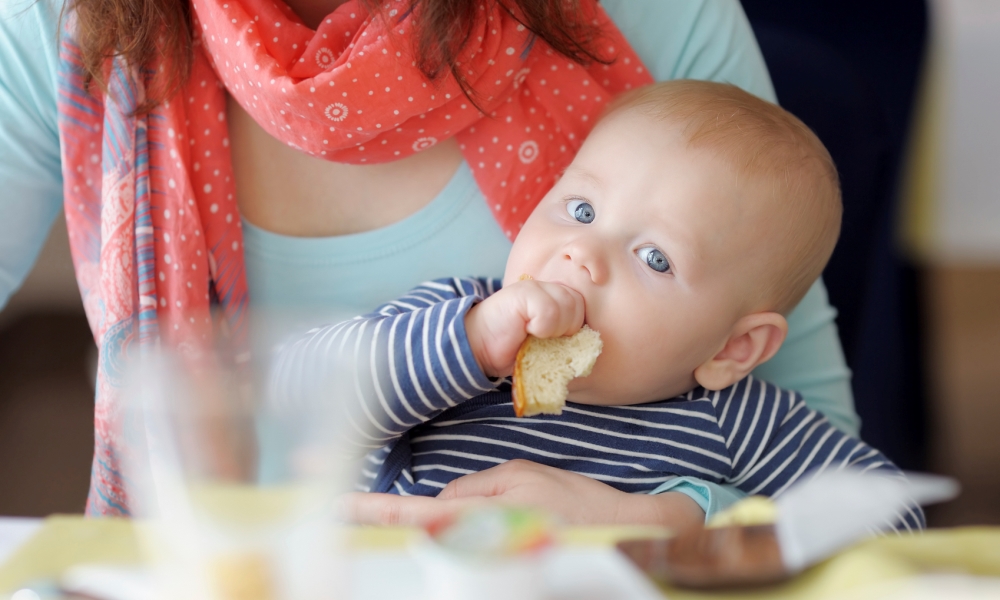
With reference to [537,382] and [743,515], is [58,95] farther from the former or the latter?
[743,515]

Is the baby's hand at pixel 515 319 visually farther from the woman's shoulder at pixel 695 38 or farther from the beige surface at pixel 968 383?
the beige surface at pixel 968 383

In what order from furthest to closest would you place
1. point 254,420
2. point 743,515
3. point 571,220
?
point 571,220 → point 743,515 → point 254,420

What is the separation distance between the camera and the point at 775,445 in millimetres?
1103

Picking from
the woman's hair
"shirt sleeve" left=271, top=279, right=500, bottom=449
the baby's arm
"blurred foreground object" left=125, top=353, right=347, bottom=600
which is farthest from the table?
the baby's arm

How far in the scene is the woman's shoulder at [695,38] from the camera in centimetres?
131

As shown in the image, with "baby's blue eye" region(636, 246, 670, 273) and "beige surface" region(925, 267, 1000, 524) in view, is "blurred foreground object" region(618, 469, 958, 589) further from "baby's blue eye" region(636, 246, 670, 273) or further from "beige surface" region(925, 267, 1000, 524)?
"beige surface" region(925, 267, 1000, 524)

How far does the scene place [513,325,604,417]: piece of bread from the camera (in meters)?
0.89

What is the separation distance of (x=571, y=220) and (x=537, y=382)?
233 mm

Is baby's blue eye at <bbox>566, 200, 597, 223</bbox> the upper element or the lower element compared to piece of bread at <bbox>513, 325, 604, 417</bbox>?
upper

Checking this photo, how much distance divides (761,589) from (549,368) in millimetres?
389

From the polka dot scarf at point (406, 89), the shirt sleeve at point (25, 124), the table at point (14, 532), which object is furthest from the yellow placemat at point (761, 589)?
the shirt sleeve at point (25, 124)

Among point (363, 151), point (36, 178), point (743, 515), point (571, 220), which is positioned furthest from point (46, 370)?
point (743, 515)

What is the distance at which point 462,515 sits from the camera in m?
0.48

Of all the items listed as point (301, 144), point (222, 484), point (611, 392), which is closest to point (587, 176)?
point (611, 392)
